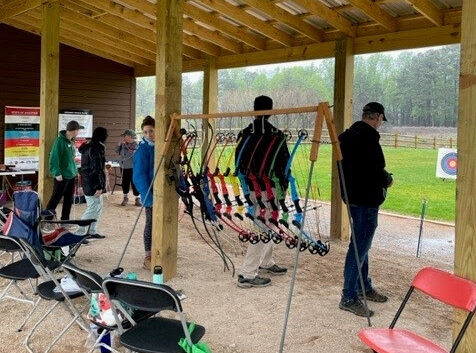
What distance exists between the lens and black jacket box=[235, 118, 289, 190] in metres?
3.60

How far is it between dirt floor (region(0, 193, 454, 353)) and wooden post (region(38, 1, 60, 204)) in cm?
102

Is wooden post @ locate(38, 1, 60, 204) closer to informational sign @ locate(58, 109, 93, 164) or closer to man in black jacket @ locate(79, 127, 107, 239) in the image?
man in black jacket @ locate(79, 127, 107, 239)

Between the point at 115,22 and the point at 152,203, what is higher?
the point at 115,22

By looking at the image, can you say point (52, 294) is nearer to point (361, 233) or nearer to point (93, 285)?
point (93, 285)

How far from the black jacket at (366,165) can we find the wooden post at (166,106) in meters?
1.45

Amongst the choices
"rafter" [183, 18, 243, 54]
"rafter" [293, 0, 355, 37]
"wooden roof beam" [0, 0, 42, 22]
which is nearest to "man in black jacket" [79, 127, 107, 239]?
"wooden roof beam" [0, 0, 42, 22]

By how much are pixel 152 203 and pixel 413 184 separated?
14232 millimetres

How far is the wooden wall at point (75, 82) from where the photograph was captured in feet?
26.4

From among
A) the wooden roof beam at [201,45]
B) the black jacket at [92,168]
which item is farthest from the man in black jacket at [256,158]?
the wooden roof beam at [201,45]

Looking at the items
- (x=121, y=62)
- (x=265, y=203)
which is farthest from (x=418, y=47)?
(x=121, y=62)

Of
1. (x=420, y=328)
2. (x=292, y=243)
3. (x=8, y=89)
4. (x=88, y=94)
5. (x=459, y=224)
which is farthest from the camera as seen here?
(x=88, y=94)

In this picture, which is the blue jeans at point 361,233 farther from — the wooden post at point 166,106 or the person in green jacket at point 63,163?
the person in green jacket at point 63,163

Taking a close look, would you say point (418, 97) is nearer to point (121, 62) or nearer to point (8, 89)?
point (121, 62)

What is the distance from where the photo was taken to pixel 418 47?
5125 mm
